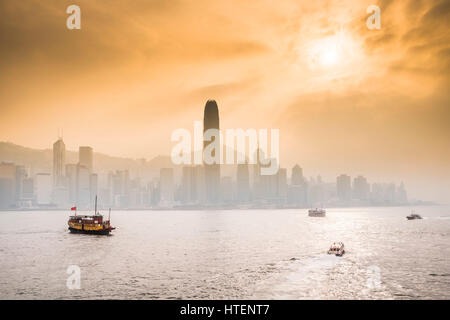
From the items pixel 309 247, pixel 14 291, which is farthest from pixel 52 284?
pixel 309 247

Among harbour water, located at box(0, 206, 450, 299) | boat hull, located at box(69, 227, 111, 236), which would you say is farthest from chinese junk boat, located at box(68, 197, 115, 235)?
harbour water, located at box(0, 206, 450, 299)

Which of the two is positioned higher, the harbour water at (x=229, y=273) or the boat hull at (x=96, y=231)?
the harbour water at (x=229, y=273)

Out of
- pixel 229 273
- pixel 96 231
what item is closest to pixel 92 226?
pixel 96 231

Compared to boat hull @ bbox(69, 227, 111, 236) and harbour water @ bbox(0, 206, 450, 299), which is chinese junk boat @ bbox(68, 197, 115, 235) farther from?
harbour water @ bbox(0, 206, 450, 299)

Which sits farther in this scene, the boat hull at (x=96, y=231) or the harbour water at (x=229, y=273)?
the boat hull at (x=96, y=231)

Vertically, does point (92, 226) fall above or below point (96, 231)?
above

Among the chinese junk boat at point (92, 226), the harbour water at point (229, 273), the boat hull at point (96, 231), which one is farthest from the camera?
the chinese junk boat at point (92, 226)

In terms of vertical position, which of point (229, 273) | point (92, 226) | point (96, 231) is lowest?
point (96, 231)

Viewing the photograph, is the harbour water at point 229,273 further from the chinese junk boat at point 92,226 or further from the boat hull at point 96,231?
the chinese junk boat at point 92,226

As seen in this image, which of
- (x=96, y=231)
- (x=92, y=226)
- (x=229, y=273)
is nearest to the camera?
(x=229, y=273)

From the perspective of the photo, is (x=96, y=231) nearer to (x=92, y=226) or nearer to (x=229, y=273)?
(x=92, y=226)

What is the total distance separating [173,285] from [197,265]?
59.7 feet

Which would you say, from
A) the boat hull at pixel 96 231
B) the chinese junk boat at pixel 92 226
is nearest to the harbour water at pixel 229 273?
the boat hull at pixel 96 231

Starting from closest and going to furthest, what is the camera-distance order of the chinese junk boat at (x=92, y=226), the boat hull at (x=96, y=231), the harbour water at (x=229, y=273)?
the harbour water at (x=229, y=273), the boat hull at (x=96, y=231), the chinese junk boat at (x=92, y=226)
